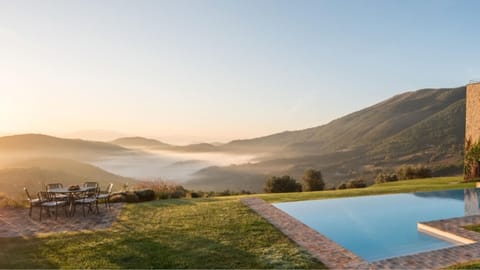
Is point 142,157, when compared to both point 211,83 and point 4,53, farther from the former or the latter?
point 4,53

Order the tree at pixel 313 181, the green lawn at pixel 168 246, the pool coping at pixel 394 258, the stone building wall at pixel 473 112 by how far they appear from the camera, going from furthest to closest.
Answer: the tree at pixel 313 181 < the stone building wall at pixel 473 112 < the green lawn at pixel 168 246 < the pool coping at pixel 394 258

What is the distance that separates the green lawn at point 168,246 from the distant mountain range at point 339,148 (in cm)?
2262

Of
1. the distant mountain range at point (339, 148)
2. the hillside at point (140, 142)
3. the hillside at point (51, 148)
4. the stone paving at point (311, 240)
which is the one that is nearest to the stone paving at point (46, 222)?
the stone paving at point (311, 240)

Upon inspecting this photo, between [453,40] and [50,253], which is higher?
[453,40]

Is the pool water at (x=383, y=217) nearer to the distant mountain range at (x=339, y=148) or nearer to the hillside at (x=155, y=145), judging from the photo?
the distant mountain range at (x=339, y=148)

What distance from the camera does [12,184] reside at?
2892 cm

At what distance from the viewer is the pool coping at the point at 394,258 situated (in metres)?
5.44

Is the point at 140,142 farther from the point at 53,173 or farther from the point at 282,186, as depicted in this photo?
the point at 282,186

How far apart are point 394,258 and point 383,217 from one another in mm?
3952

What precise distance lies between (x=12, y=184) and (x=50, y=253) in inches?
1111

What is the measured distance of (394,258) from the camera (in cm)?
575

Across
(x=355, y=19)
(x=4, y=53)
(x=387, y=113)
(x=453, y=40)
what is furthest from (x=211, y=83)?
(x=387, y=113)

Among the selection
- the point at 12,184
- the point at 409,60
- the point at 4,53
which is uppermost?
the point at 409,60

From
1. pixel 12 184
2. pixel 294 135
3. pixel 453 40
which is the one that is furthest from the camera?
pixel 294 135
